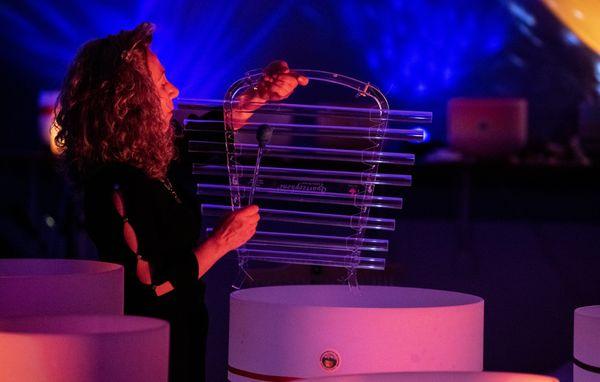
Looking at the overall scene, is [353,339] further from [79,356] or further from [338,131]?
[79,356]

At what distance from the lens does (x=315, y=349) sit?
166 centimetres

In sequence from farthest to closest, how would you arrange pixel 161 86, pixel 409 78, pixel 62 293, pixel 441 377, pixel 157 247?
pixel 409 78, pixel 161 86, pixel 157 247, pixel 62 293, pixel 441 377

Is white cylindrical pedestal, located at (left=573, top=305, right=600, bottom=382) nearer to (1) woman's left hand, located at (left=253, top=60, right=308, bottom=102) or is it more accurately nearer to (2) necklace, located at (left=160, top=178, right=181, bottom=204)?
(1) woman's left hand, located at (left=253, top=60, right=308, bottom=102)

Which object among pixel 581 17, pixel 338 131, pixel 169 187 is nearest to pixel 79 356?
pixel 338 131

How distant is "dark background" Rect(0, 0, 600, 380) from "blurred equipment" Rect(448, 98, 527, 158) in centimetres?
13

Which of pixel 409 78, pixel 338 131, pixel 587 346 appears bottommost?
pixel 587 346

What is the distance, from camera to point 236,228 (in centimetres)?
193

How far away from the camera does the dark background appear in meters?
3.78

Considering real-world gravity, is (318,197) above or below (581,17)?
below

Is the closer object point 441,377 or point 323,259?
point 441,377

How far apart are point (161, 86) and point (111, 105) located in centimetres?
16

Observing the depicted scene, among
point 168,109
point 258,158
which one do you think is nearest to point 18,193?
point 168,109

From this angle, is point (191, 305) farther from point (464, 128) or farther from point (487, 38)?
point (487, 38)

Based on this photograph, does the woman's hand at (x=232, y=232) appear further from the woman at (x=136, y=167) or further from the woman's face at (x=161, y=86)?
the woman's face at (x=161, y=86)
